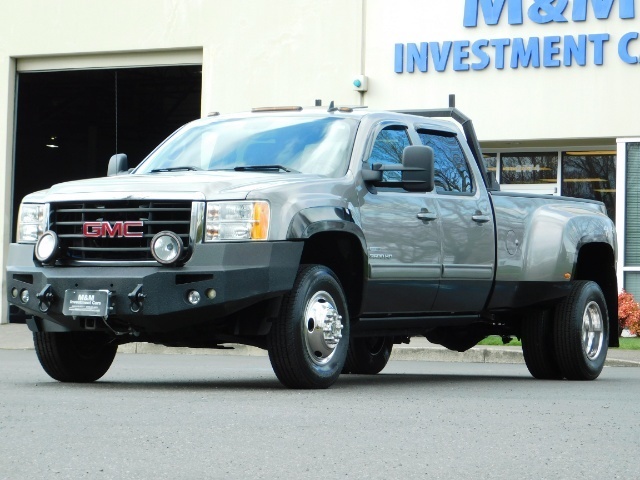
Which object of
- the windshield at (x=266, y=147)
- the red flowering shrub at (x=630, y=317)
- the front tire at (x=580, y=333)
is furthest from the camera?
the red flowering shrub at (x=630, y=317)

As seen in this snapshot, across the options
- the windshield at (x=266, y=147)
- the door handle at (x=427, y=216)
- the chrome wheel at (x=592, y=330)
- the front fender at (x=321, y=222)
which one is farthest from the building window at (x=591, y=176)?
the front fender at (x=321, y=222)

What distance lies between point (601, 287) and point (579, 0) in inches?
400

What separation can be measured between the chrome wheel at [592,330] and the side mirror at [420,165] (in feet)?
8.28

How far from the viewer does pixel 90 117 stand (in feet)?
122

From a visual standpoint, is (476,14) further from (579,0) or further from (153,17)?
(153,17)

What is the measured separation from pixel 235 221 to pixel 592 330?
4.38m

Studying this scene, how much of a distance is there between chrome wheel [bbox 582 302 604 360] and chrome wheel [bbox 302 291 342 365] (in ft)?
10.6

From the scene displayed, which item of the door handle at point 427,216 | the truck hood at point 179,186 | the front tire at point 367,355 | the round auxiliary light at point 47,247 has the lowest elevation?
the front tire at point 367,355

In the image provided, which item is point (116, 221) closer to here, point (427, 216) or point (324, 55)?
point (427, 216)

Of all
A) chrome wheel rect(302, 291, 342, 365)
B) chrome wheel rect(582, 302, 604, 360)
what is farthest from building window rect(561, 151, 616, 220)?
chrome wheel rect(302, 291, 342, 365)

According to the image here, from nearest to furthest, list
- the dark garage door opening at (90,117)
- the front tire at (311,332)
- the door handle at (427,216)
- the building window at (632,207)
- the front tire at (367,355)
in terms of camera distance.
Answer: the front tire at (311,332), the door handle at (427,216), the front tire at (367,355), the building window at (632,207), the dark garage door opening at (90,117)

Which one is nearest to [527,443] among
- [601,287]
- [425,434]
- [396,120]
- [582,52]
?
[425,434]

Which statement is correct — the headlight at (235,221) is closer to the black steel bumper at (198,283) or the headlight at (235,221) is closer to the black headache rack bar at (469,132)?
the black steel bumper at (198,283)

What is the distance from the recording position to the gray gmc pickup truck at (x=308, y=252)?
30.1 ft
